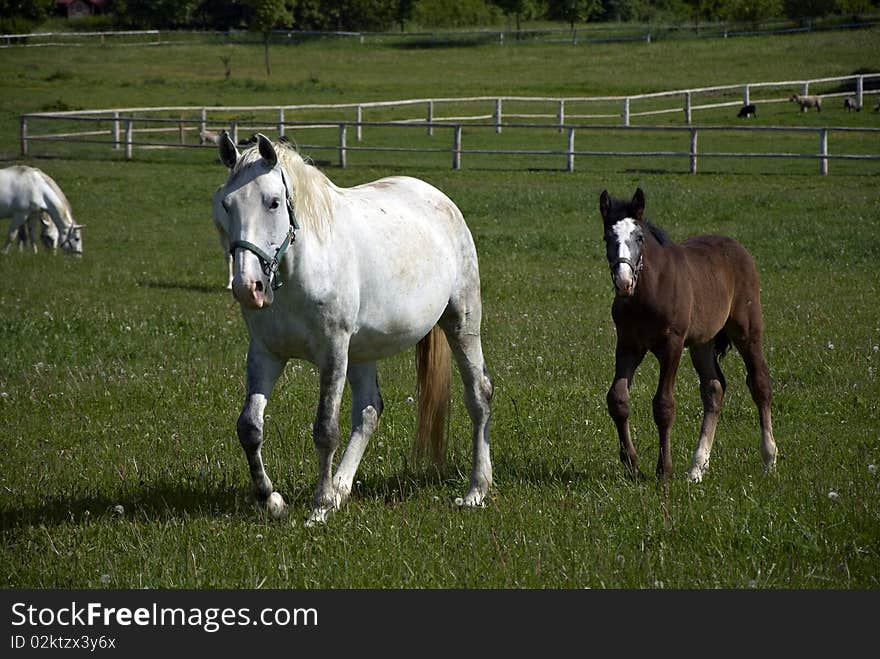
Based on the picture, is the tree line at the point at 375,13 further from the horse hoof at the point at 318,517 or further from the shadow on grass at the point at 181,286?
the horse hoof at the point at 318,517

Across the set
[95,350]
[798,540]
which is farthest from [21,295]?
[798,540]

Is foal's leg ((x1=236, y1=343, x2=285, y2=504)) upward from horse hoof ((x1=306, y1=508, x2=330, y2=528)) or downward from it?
upward

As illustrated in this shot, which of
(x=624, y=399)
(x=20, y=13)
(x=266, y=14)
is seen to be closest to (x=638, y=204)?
(x=624, y=399)

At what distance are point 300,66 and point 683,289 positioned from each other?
65.3 meters

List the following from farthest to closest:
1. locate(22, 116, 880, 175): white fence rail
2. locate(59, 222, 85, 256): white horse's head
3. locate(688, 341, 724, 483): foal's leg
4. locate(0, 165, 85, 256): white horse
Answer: locate(22, 116, 880, 175): white fence rail
locate(0, 165, 85, 256): white horse
locate(59, 222, 85, 256): white horse's head
locate(688, 341, 724, 483): foal's leg

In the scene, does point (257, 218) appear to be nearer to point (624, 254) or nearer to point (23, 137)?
point (624, 254)

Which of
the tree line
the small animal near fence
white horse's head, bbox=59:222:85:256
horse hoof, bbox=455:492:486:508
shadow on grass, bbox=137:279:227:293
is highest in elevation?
the tree line

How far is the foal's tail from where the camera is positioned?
6.54 m

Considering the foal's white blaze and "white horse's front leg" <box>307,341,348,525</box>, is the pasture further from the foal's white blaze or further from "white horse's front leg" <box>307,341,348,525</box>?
the foal's white blaze

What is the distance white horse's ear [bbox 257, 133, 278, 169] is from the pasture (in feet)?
5.77

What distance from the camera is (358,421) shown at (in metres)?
6.15

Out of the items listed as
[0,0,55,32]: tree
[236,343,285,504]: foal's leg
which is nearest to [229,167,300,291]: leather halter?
[236,343,285,504]: foal's leg

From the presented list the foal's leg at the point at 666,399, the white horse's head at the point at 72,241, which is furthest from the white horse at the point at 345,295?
the white horse's head at the point at 72,241

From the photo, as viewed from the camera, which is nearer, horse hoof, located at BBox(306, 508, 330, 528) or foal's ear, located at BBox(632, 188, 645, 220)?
horse hoof, located at BBox(306, 508, 330, 528)
